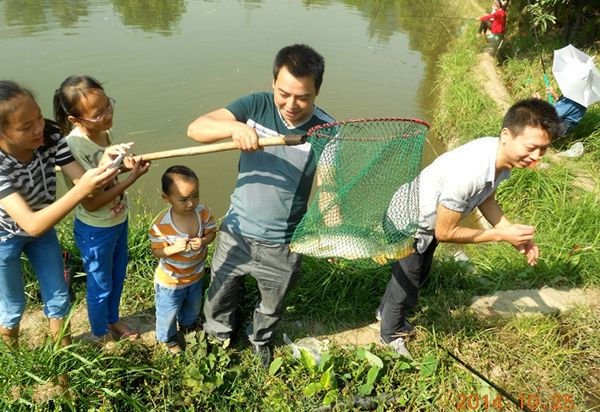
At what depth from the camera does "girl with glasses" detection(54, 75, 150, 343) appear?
7.05ft

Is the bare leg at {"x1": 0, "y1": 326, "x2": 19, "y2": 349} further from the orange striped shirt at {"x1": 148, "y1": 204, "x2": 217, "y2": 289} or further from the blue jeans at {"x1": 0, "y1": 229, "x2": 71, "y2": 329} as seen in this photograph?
the orange striped shirt at {"x1": 148, "y1": 204, "x2": 217, "y2": 289}

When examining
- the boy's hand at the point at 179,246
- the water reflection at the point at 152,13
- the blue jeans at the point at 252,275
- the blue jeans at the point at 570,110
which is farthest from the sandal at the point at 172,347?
the water reflection at the point at 152,13

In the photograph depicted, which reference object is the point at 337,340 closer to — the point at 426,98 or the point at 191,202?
the point at 191,202

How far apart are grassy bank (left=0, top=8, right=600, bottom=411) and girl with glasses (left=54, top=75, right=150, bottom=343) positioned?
27 cm

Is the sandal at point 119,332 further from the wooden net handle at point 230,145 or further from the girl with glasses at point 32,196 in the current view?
the wooden net handle at point 230,145

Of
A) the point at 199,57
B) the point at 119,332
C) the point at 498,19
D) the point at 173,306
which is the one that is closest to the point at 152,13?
the point at 199,57

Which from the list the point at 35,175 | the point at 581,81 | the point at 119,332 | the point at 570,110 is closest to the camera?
the point at 35,175

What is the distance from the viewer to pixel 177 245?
7.80 ft

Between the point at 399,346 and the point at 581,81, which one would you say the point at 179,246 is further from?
the point at 581,81

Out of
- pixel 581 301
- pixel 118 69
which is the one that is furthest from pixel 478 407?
pixel 118 69

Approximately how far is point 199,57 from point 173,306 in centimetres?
759

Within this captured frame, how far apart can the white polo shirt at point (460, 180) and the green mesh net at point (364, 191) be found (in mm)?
109

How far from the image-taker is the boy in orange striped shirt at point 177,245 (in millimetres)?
2367

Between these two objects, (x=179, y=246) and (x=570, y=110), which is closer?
(x=179, y=246)
